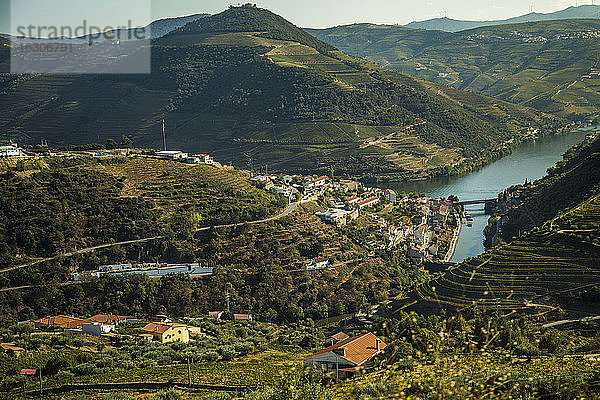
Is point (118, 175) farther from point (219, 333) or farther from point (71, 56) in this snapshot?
point (71, 56)

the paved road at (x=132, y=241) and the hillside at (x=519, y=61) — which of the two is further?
the hillside at (x=519, y=61)

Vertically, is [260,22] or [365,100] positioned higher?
[260,22]

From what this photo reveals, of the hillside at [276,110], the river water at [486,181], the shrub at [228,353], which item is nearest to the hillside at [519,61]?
the hillside at [276,110]

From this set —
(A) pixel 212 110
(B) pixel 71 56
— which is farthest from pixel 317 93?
(B) pixel 71 56

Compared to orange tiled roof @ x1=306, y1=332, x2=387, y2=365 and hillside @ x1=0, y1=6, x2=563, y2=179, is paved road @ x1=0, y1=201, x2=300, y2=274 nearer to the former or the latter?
orange tiled roof @ x1=306, y1=332, x2=387, y2=365

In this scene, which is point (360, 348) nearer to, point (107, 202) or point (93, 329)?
point (93, 329)

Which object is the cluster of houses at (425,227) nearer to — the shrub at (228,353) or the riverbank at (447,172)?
the riverbank at (447,172)

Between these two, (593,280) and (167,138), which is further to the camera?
(167,138)
